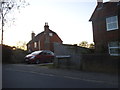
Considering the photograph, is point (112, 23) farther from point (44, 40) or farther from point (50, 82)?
point (44, 40)

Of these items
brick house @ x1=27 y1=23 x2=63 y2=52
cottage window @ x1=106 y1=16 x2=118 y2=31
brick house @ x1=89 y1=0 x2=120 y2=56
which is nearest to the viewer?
brick house @ x1=89 y1=0 x2=120 y2=56

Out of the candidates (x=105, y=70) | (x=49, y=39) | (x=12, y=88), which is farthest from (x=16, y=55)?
(x=49, y=39)

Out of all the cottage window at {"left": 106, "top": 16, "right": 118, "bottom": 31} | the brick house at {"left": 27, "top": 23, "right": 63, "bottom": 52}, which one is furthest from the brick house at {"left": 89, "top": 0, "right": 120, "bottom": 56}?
the brick house at {"left": 27, "top": 23, "right": 63, "bottom": 52}

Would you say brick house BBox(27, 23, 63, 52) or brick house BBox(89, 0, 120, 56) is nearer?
brick house BBox(89, 0, 120, 56)

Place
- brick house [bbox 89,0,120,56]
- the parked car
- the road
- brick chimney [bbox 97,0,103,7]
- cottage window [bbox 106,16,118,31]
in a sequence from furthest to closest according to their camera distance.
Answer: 1. brick chimney [bbox 97,0,103,7]
2. the parked car
3. cottage window [bbox 106,16,118,31]
4. brick house [bbox 89,0,120,56]
5. the road

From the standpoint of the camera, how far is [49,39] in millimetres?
44375

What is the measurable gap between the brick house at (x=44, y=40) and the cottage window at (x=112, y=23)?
72.1ft

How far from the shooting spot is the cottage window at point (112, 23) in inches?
776

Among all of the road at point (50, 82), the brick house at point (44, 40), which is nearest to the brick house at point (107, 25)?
the road at point (50, 82)

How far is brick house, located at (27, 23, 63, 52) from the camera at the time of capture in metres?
42.9

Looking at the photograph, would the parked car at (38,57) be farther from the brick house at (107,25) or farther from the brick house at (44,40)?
the brick house at (44,40)

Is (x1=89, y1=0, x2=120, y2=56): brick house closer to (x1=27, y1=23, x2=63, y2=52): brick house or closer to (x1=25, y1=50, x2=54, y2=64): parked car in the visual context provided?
(x1=25, y1=50, x2=54, y2=64): parked car

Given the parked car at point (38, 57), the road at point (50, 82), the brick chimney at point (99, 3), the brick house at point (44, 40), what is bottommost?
the road at point (50, 82)

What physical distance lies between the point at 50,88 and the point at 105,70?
6352 mm
